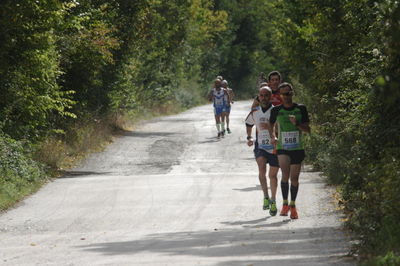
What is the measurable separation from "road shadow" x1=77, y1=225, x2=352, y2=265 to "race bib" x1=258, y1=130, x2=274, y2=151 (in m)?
2.10

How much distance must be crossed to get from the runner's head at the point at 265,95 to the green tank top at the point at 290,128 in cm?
70

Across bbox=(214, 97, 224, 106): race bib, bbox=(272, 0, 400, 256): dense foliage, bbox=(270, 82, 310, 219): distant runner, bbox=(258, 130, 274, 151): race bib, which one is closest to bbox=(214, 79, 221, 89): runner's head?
bbox=(214, 97, 224, 106): race bib

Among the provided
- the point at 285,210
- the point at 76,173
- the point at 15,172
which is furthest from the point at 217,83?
the point at 285,210

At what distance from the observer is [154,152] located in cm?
2656

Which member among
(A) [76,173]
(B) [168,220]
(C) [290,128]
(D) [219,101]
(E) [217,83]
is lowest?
(A) [76,173]

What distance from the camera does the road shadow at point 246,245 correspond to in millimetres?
9695

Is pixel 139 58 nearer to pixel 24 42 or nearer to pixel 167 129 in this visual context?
pixel 167 129

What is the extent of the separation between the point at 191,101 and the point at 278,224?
5156cm

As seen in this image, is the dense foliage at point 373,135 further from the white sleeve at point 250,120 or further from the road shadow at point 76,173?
the road shadow at point 76,173

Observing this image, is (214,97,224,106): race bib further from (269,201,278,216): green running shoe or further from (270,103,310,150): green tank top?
(270,103,310,150): green tank top

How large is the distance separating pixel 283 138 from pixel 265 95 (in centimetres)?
102

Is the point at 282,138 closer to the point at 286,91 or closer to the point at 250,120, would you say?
the point at 286,91

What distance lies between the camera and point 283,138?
13250mm

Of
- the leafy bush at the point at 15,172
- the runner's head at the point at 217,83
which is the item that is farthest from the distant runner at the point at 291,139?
the runner's head at the point at 217,83
